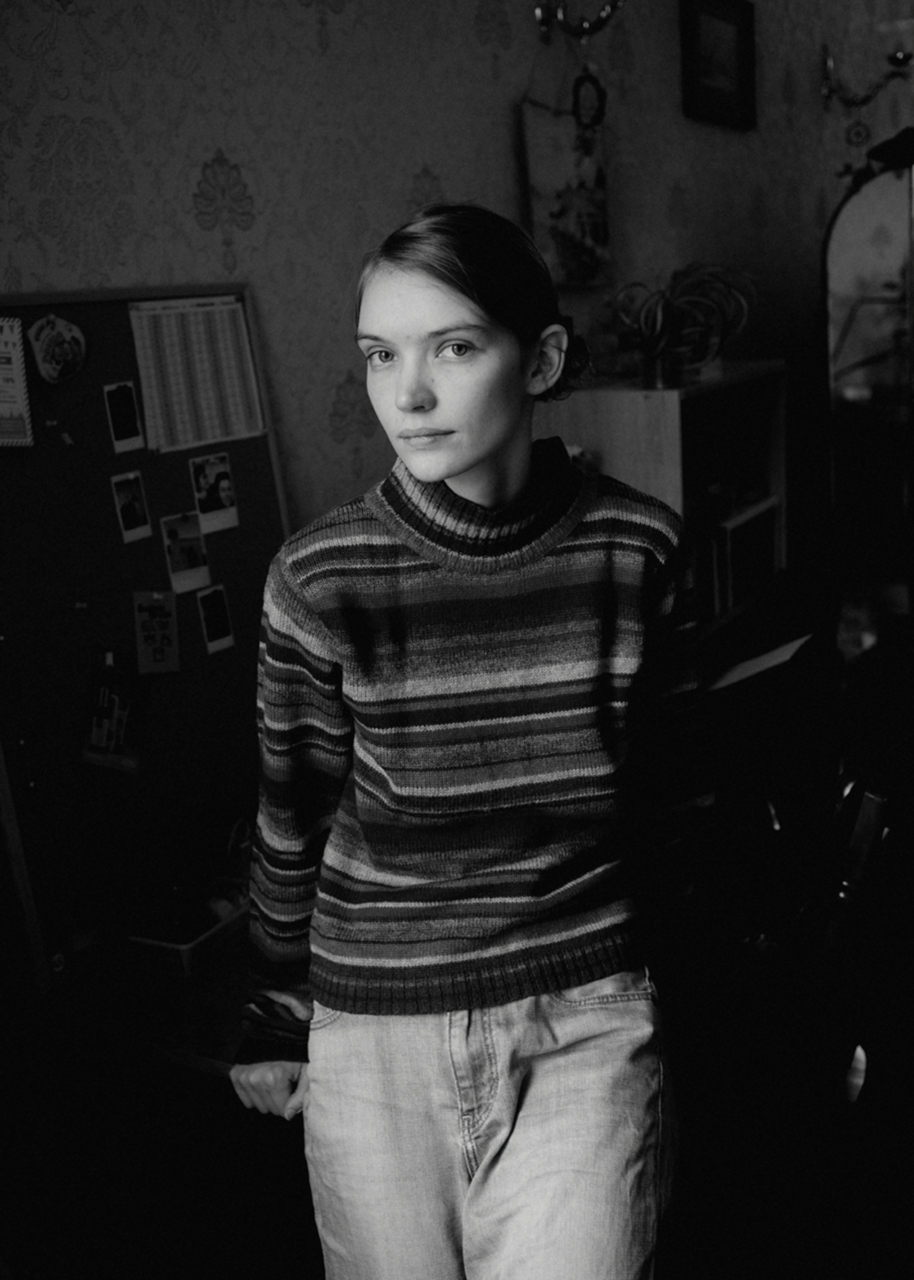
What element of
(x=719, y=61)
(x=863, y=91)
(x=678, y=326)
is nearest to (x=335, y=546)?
(x=678, y=326)

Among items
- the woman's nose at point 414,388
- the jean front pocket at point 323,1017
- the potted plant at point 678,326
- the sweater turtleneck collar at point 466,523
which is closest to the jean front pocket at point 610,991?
the jean front pocket at point 323,1017

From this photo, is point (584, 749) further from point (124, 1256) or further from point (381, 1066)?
point (124, 1256)

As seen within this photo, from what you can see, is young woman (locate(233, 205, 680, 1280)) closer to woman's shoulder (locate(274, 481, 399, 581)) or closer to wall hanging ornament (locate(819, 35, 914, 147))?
woman's shoulder (locate(274, 481, 399, 581))

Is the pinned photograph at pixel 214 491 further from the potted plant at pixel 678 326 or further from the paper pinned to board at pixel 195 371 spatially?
the potted plant at pixel 678 326

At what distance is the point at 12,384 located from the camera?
148 cm

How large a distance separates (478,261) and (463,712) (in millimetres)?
379

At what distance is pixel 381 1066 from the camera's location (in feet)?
3.04

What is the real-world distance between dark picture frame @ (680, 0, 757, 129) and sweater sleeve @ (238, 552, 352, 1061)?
2.83m

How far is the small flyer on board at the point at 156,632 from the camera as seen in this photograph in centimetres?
170

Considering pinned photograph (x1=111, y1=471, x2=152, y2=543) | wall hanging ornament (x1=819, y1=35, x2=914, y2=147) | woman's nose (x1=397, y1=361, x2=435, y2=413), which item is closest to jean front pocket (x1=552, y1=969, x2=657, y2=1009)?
woman's nose (x1=397, y1=361, x2=435, y2=413)

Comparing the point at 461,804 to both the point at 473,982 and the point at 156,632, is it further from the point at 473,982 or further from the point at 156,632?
the point at 156,632

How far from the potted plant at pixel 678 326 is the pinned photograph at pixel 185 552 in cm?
113

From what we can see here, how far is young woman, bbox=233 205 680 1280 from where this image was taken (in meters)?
0.90

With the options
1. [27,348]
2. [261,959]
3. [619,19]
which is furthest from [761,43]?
[261,959]
